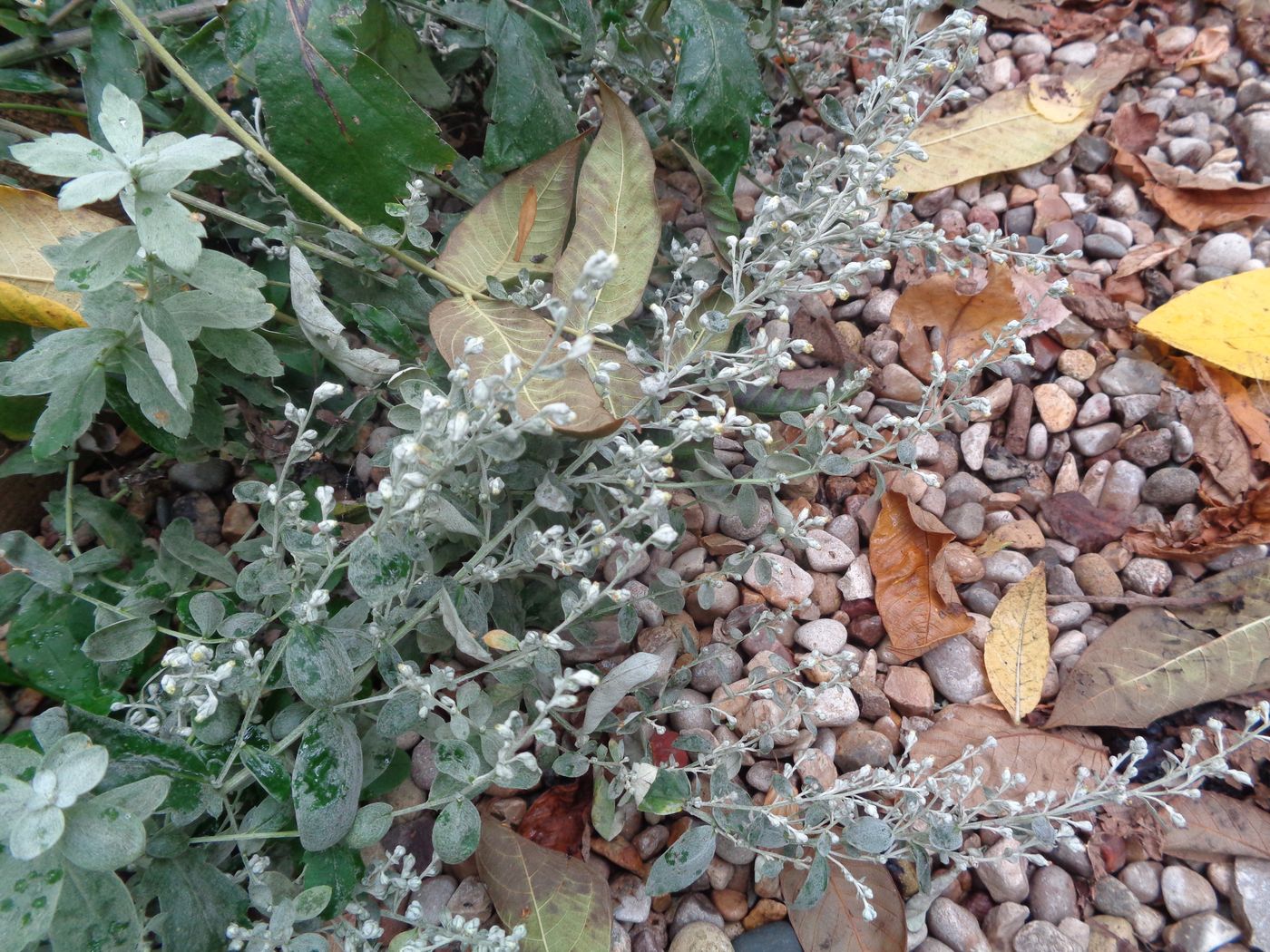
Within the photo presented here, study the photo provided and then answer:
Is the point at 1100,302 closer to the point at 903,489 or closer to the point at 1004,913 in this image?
the point at 903,489

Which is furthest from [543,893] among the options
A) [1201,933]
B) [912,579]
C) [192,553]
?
[1201,933]

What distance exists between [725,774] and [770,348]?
0.75 m

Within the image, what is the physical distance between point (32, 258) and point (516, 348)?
957 millimetres

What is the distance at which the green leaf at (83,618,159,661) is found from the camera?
1400 mm

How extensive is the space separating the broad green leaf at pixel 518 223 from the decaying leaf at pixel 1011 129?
3.27 feet

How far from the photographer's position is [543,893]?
1.53 m

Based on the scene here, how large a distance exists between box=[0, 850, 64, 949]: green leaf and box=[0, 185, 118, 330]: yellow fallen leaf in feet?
3.14

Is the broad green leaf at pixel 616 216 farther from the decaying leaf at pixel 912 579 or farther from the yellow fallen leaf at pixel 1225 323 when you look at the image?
the yellow fallen leaf at pixel 1225 323

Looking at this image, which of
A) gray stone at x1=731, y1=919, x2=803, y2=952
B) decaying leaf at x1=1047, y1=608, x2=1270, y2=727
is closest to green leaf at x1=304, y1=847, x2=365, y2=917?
gray stone at x1=731, y1=919, x2=803, y2=952

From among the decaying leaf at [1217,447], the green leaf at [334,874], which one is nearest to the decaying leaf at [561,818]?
the green leaf at [334,874]

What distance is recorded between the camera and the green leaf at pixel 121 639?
1.40m

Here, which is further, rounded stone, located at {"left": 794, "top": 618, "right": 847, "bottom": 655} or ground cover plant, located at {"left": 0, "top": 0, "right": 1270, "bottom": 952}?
rounded stone, located at {"left": 794, "top": 618, "right": 847, "bottom": 655}

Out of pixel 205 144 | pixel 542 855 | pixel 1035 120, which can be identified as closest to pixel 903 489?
pixel 542 855

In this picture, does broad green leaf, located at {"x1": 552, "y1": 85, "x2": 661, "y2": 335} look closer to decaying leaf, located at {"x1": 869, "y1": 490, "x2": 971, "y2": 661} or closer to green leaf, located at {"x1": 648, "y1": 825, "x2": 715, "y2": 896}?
decaying leaf, located at {"x1": 869, "y1": 490, "x2": 971, "y2": 661}
